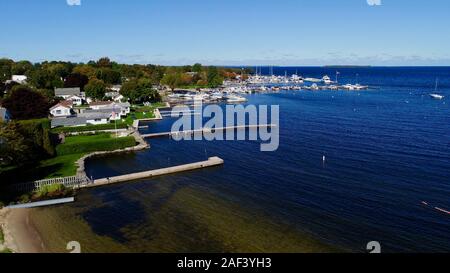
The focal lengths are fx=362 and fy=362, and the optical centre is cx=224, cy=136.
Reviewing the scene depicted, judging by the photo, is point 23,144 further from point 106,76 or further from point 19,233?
point 106,76

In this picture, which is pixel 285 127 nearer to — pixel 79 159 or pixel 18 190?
pixel 79 159

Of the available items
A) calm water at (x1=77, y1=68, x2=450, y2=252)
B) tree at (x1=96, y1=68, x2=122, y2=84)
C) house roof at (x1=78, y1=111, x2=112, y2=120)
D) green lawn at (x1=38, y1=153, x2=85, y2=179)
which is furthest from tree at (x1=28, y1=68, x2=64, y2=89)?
green lawn at (x1=38, y1=153, x2=85, y2=179)

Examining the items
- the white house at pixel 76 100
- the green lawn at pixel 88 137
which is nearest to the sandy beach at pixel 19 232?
the green lawn at pixel 88 137

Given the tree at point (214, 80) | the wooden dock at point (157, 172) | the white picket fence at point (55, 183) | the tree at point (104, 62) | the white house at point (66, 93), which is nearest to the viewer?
the white picket fence at point (55, 183)

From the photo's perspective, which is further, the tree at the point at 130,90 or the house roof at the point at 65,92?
the tree at the point at 130,90

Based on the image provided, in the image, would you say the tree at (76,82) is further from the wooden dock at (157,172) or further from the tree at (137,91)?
the wooden dock at (157,172)
